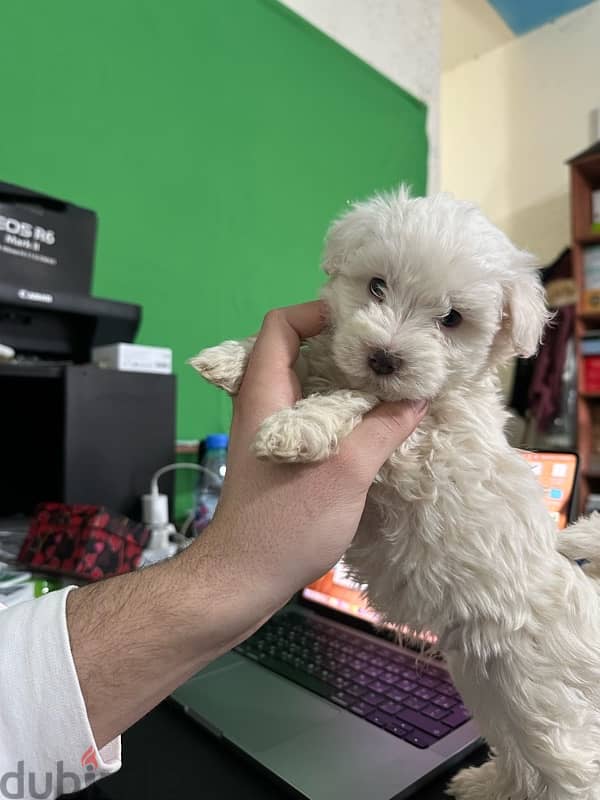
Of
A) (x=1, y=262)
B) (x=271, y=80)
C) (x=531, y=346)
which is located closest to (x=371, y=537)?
(x=531, y=346)

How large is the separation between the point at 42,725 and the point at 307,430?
1.16ft

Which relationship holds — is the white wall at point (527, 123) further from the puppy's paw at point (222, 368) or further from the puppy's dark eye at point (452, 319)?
the puppy's paw at point (222, 368)

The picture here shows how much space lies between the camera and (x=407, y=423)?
0.62 m

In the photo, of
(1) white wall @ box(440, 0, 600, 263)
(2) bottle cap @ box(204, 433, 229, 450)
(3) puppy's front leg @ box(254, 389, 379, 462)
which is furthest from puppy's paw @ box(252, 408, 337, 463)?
(1) white wall @ box(440, 0, 600, 263)

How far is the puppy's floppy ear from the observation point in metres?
0.71

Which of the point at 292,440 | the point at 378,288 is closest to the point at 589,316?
the point at 378,288

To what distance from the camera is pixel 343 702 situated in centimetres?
81

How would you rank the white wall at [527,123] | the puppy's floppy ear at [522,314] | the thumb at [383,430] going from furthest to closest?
the white wall at [527,123] < the puppy's floppy ear at [522,314] < the thumb at [383,430]

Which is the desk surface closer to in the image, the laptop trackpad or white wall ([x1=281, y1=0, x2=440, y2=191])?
the laptop trackpad

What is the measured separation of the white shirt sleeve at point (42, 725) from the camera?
0.47 m

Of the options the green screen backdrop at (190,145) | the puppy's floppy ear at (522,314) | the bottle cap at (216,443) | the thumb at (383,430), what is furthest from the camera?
the bottle cap at (216,443)

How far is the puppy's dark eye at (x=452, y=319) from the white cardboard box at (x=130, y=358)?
34.7 inches

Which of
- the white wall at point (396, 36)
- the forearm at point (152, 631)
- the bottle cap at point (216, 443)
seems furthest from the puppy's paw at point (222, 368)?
the white wall at point (396, 36)

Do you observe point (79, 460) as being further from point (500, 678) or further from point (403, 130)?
point (403, 130)
